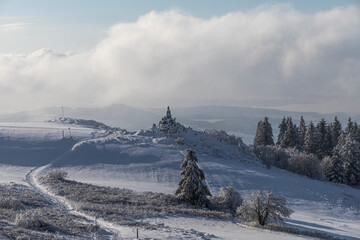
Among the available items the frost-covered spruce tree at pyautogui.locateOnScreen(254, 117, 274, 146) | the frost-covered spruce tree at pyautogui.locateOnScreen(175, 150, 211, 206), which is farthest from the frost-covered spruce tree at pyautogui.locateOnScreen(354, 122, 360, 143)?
the frost-covered spruce tree at pyautogui.locateOnScreen(175, 150, 211, 206)

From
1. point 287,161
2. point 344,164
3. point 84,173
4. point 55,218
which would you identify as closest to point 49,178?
point 84,173

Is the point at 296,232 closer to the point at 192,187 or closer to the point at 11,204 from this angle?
the point at 192,187

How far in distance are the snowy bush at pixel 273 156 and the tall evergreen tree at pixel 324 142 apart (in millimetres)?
19299

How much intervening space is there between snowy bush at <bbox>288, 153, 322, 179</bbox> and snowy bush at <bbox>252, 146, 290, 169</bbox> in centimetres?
185

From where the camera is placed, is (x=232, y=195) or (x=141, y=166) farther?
(x=141, y=166)

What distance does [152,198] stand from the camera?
33594 mm

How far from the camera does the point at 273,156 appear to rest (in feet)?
216

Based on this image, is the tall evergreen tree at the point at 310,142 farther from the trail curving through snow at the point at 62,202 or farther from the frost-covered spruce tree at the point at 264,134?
the trail curving through snow at the point at 62,202

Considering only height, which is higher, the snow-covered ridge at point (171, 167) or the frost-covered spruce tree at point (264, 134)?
the frost-covered spruce tree at point (264, 134)

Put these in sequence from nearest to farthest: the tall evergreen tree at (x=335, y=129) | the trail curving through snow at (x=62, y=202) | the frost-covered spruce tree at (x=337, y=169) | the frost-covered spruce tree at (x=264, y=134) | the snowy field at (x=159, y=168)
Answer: the trail curving through snow at (x=62, y=202)
the snowy field at (x=159, y=168)
the frost-covered spruce tree at (x=337, y=169)
the frost-covered spruce tree at (x=264, y=134)
the tall evergreen tree at (x=335, y=129)

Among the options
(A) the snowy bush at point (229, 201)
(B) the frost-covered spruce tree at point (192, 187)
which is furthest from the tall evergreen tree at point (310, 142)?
(B) the frost-covered spruce tree at point (192, 187)

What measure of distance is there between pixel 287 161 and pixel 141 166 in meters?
28.6

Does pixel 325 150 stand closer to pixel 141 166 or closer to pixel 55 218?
pixel 141 166

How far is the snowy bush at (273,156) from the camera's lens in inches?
2542
